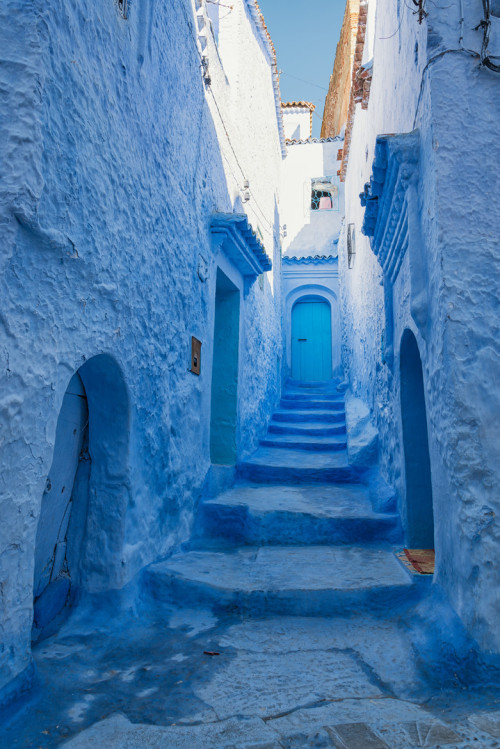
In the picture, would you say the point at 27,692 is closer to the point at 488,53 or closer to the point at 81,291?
the point at 81,291

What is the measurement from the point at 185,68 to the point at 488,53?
2.48 meters

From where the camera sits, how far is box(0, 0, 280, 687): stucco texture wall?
6.41ft

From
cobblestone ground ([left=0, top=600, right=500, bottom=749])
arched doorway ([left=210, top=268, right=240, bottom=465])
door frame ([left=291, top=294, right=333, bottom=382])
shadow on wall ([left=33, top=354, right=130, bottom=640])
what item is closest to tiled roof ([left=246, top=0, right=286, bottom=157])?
door frame ([left=291, top=294, right=333, bottom=382])

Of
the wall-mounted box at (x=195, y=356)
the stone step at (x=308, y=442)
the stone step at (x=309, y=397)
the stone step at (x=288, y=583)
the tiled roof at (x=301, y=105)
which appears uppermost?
the tiled roof at (x=301, y=105)

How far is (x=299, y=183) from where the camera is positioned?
12.7 metres

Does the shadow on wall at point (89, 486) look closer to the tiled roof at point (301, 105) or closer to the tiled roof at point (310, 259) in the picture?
the tiled roof at point (310, 259)

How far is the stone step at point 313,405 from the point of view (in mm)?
8422

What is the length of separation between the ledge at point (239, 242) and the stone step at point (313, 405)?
316 cm

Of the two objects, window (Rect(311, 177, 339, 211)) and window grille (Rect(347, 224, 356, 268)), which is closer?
window grille (Rect(347, 224, 356, 268))

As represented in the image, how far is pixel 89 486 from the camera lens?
2.98 m

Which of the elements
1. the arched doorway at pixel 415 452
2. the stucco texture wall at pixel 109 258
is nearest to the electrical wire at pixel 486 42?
the arched doorway at pixel 415 452

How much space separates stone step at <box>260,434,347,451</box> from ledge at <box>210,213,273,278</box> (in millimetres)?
2259

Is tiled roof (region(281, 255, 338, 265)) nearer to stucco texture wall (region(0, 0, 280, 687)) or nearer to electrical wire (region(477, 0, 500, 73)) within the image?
stucco texture wall (region(0, 0, 280, 687))

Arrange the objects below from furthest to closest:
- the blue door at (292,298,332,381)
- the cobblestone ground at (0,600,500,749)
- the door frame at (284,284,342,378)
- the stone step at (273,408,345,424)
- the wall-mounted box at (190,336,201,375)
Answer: the blue door at (292,298,332,381), the door frame at (284,284,342,378), the stone step at (273,408,345,424), the wall-mounted box at (190,336,201,375), the cobblestone ground at (0,600,500,749)
